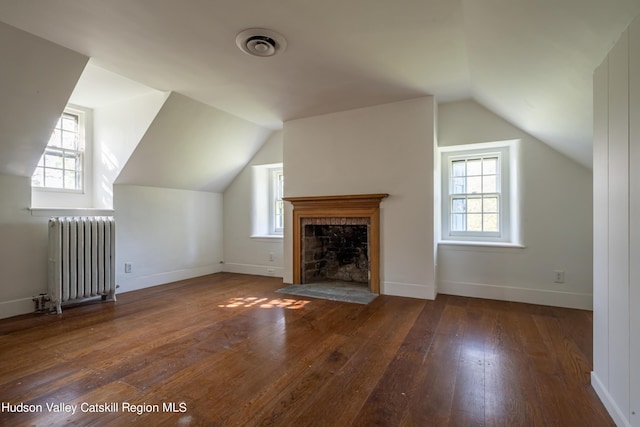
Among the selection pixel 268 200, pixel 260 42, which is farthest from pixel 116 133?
pixel 260 42

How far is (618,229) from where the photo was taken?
1.53 m

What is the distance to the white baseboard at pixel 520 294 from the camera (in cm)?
338

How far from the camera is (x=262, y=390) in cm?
183

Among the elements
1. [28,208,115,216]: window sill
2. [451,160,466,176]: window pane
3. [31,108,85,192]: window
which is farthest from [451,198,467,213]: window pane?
[31,108,85,192]: window

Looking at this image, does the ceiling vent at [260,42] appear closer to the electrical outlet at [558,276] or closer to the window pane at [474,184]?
the window pane at [474,184]

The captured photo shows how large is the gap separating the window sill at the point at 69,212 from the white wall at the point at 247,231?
1.98 metres

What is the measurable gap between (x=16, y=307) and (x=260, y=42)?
12.1 ft

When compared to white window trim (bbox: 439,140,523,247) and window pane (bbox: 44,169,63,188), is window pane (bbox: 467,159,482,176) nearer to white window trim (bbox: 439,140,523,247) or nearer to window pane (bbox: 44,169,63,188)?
white window trim (bbox: 439,140,523,247)

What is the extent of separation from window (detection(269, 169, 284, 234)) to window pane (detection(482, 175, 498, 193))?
330cm

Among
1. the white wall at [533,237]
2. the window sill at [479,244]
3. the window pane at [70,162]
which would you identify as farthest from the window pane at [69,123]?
the window sill at [479,244]

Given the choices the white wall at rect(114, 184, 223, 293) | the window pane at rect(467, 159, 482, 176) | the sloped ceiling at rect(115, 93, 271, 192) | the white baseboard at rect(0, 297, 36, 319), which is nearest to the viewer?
the white baseboard at rect(0, 297, 36, 319)

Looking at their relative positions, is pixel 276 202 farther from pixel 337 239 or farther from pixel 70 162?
pixel 70 162

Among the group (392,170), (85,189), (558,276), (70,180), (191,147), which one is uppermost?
(191,147)

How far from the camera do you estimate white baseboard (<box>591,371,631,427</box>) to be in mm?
1461
